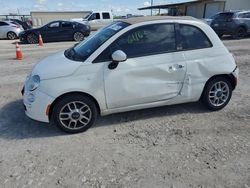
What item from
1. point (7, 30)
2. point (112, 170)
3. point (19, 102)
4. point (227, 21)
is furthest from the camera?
point (7, 30)

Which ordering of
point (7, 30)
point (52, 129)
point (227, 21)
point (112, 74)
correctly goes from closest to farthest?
1. point (112, 74)
2. point (52, 129)
3. point (227, 21)
4. point (7, 30)

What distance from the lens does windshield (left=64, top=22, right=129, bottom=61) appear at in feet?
13.3

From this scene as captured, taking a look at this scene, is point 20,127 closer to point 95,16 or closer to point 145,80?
point 145,80

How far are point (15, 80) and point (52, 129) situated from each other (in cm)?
347

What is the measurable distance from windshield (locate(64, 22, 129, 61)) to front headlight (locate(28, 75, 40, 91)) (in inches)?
26.1

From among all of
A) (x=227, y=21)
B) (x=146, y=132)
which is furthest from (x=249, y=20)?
(x=146, y=132)

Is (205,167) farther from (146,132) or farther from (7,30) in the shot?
(7,30)

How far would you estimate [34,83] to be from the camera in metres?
3.88

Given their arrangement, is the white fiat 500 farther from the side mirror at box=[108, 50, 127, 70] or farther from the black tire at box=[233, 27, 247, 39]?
the black tire at box=[233, 27, 247, 39]

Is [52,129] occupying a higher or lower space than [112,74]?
lower

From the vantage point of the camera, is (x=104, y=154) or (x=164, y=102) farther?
(x=164, y=102)

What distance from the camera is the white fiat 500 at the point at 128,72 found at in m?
3.85

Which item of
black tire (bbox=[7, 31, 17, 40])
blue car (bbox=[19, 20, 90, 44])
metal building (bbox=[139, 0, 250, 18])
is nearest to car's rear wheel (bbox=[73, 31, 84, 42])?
blue car (bbox=[19, 20, 90, 44])

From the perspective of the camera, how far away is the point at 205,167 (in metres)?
3.20
